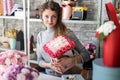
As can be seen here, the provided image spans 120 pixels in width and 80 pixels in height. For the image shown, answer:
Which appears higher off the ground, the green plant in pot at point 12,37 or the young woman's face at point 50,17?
the young woman's face at point 50,17

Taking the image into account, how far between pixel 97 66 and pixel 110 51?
0.29 feet

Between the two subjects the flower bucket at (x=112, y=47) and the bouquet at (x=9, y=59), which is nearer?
the flower bucket at (x=112, y=47)

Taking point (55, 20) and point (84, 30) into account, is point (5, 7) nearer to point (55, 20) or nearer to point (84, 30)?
point (84, 30)

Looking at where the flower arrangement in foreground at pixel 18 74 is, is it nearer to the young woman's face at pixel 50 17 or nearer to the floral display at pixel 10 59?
the floral display at pixel 10 59

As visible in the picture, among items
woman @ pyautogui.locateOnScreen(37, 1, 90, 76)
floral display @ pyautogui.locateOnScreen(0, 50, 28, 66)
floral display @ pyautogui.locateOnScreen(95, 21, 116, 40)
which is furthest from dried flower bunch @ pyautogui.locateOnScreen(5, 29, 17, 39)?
floral display @ pyautogui.locateOnScreen(95, 21, 116, 40)

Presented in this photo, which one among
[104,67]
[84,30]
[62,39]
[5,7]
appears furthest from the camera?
[5,7]

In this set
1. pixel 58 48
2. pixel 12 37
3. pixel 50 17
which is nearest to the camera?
pixel 58 48

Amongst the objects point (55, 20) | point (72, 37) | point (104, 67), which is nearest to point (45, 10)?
point (55, 20)

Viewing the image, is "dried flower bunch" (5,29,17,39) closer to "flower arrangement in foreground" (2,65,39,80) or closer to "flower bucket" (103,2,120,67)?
"flower arrangement in foreground" (2,65,39,80)

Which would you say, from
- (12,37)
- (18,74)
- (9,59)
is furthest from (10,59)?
(12,37)

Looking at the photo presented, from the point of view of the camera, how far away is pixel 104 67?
90 cm

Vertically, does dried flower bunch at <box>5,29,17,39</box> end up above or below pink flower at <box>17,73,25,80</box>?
above

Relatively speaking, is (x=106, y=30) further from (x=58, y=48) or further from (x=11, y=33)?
(x=11, y=33)

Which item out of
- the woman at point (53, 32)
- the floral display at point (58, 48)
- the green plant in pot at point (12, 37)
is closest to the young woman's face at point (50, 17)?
the woman at point (53, 32)
